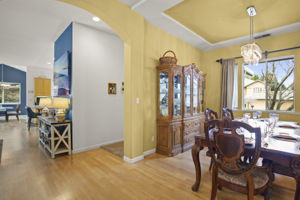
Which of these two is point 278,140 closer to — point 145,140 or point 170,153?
point 170,153

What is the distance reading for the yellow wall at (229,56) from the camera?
11.4ft

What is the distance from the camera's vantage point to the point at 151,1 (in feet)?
8.14

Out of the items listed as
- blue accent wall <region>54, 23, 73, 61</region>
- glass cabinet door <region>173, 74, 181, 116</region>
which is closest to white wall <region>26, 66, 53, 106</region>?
blue accent wall <region>54, 23, 73, 61</region>

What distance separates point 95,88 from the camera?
360 cm

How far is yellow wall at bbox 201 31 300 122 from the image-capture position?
347cm

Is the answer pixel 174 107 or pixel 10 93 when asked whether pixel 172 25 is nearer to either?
pixel 174 107

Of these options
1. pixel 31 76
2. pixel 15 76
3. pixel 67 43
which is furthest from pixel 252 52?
pixel 15 76

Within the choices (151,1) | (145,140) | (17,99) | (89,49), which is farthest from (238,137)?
(17,99)

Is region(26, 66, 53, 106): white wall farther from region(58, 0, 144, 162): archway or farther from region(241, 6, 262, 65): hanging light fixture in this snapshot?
region(241, 6, 262, 65): hanging light fixture

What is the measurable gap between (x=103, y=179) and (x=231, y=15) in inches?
152

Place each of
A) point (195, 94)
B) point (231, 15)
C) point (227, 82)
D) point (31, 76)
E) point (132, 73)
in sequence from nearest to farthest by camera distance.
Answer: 1. point (132, 73)
2. point (231, 15)
3. point (195, 94)
4. point (227, 82)
5. point (31, 76)

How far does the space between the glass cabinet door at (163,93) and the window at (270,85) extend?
2.64 m

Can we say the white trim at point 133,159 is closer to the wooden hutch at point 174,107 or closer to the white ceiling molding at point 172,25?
the wooden hutch at point 174,107

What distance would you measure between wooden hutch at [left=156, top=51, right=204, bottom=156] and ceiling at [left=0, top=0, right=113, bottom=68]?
6.25ft
